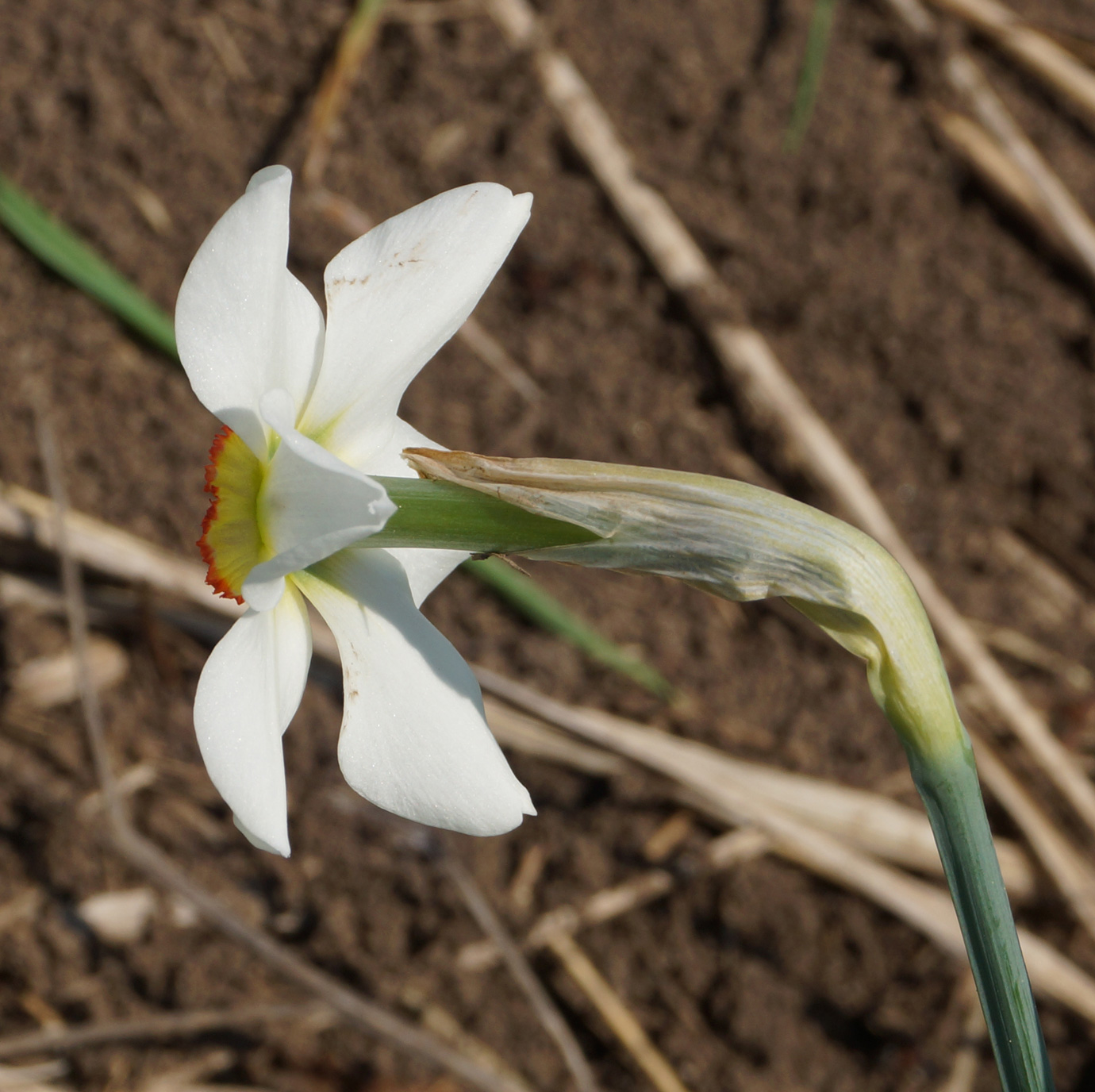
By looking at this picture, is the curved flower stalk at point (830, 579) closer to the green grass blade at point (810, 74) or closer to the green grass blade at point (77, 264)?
the green grass blade at point (77, 264)

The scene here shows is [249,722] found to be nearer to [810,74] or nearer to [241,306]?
[241,306]

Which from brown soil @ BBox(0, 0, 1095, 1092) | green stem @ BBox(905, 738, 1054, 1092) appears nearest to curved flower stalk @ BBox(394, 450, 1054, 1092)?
green stem @ BBox(905, 738, 1054, 1092)

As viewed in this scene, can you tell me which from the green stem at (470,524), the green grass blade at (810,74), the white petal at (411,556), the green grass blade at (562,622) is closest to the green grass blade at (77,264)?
the green grass blade at (562,622)

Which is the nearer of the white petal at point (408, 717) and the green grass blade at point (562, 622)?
the white petal at point (408, 717)

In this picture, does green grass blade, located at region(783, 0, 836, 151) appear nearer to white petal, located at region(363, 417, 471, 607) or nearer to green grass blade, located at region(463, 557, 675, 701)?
green grass blade, located at region(463, 557, 675, 701)

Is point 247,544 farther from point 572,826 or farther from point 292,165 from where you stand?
point 292,165

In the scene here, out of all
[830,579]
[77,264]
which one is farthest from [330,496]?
[77,264]
